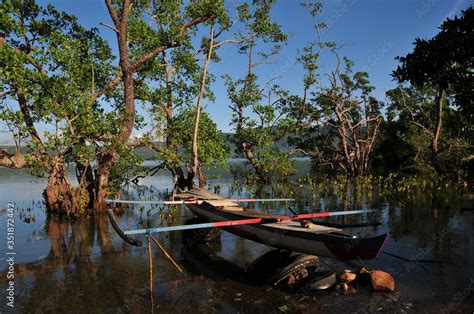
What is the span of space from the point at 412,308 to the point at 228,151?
18.2m

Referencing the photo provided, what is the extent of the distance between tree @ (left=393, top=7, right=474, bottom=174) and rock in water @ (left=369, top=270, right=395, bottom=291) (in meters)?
5.82

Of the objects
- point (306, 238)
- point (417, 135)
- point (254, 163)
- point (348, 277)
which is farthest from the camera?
point (417, 135)

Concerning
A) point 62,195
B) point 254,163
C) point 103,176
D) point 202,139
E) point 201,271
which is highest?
point 202,139

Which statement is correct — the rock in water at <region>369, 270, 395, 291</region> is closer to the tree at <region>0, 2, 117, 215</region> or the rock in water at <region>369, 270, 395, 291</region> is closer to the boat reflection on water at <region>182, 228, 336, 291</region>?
the boat reflection on water at <region>182, 228, 336, 291</region>

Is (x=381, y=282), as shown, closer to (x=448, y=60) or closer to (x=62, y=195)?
(x=448, y=60)

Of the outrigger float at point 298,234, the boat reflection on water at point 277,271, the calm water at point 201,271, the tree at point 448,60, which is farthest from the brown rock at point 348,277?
the tree at point 448,60

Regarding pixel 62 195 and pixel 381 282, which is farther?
pixel 62 195

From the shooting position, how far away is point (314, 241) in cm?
855

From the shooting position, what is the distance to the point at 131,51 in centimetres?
2158

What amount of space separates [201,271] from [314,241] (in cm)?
350

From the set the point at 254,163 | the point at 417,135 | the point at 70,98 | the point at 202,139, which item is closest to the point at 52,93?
the point at 70,98

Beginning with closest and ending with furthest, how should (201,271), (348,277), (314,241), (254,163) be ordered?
(314,241)
(348,277)
(201,271)
(254,163)

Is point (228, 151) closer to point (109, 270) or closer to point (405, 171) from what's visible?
point (109, 270)

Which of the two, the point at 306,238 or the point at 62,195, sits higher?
the point at 62,195
